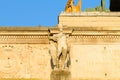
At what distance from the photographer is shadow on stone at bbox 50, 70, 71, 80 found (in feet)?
84.9

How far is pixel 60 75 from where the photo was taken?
25.9 meters

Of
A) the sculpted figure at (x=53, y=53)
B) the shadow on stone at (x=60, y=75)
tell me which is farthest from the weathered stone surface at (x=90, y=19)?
the shadow on stone at (x=60, y=75)

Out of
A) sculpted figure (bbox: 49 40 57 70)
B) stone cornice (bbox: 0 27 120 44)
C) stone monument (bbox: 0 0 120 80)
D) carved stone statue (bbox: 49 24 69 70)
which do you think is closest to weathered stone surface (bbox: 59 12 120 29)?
stone monument (bbox: 0 0 120 80)

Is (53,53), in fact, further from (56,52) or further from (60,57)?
(60,57)

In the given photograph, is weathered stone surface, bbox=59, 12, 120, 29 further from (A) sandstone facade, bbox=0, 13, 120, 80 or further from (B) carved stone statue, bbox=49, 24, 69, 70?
(B) carved stone statue, bbox=49, 24, 69, 70

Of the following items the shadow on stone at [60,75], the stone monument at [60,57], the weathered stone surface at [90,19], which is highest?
the weathered stone surface at [90,19]

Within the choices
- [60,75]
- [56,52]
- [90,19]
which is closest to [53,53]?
[56,52]

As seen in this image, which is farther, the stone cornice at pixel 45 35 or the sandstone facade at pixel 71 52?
the stone cornice at pixel 45 35

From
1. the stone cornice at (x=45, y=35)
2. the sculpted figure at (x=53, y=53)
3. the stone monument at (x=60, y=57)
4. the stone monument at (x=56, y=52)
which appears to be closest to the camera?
the stone monument at (x=60, y=57)

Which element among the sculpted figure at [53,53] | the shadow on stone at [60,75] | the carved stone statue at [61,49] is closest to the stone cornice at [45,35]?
the sculpted figure at [53,53]

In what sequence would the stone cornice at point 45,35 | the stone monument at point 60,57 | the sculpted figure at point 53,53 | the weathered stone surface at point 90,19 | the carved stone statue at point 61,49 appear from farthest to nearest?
the weathered stone surface at point 90,19 < the stone cornice at point 45,35 < the sculpted figure at point 53,53 < the carved stone statue at point 61,49 < the stone monument at point 60,57

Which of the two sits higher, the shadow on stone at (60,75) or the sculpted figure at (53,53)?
the sculpted figure at (53,53)

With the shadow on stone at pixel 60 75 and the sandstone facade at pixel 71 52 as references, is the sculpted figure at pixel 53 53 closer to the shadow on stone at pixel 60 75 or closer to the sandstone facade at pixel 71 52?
the sandstone facade at pixel 71 52

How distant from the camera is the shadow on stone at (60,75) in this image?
84.9 ft
